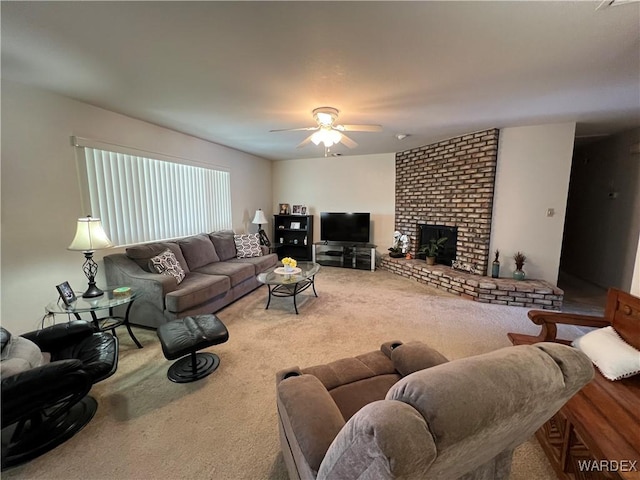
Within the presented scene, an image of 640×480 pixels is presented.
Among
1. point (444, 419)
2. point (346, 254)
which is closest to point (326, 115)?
point (444, 419)

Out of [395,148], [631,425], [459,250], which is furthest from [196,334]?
[395,148]

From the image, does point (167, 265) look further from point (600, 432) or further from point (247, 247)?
point (600, 432)

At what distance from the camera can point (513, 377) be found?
781mm

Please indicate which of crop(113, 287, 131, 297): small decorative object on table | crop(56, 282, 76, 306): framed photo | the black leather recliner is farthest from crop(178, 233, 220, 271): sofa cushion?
the black leather recliner

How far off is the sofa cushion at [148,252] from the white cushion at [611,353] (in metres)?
3.97

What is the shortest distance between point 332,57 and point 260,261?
10.4 ft

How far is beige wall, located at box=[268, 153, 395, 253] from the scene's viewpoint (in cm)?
584

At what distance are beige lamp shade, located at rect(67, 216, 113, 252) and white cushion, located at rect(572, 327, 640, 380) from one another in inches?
147

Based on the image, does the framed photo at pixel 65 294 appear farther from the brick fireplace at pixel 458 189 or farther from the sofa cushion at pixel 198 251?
the brick fireplace at pixel 458 189

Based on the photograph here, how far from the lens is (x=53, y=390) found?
1433 millimetres

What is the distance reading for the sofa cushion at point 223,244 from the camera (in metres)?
4.41

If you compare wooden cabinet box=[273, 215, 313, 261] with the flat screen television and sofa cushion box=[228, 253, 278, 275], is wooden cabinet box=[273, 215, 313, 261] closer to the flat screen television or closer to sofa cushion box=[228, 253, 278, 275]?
the flat screen television

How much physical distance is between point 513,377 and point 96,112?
4.05 m

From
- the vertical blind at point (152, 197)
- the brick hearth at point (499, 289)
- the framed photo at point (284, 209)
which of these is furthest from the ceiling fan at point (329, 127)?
the framed photo at point (284, 209)
